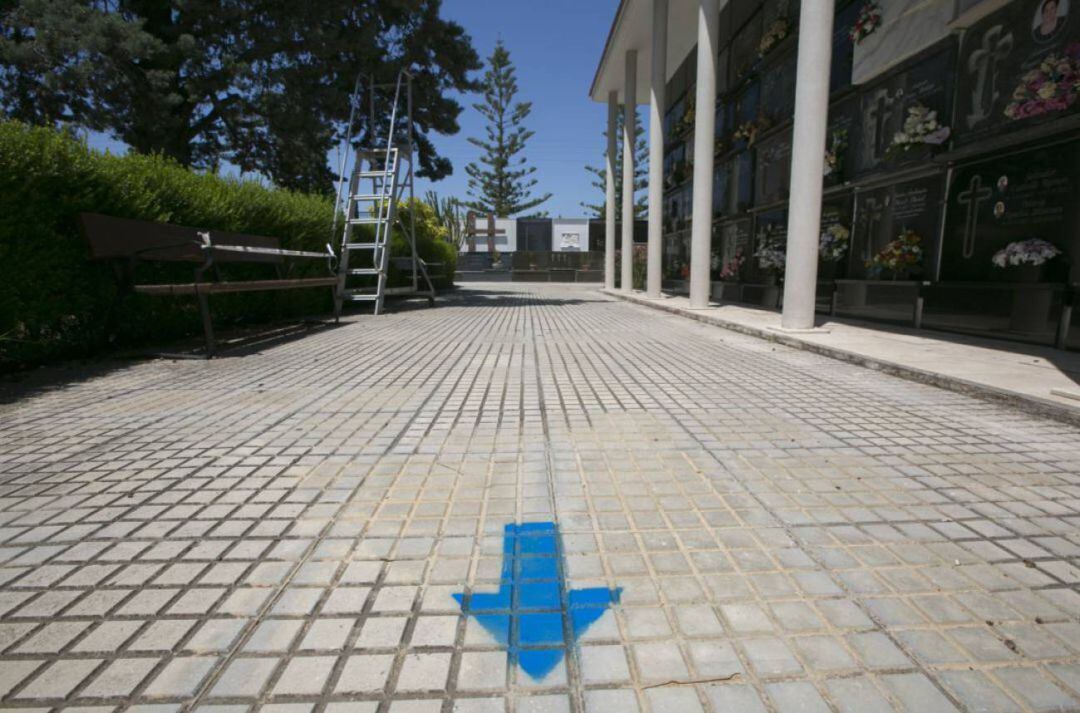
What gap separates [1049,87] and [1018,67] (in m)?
0.66

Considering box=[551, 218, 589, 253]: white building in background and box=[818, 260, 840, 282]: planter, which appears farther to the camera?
box=[551, 218, 589, 253]: white building in background

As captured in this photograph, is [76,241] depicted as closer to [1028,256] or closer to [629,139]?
[1028,256]

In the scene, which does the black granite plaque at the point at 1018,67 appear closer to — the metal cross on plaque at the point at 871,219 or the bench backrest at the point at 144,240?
the metal cross on plaque at the point at 871,219

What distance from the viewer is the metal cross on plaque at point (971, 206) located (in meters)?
6.64

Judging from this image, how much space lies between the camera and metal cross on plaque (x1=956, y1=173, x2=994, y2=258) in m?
6.64

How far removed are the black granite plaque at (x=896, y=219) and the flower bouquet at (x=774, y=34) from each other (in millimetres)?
4418

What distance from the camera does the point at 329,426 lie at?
3.62 m

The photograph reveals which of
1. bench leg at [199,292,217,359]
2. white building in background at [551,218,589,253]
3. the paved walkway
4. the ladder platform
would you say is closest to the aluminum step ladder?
the ladder platform

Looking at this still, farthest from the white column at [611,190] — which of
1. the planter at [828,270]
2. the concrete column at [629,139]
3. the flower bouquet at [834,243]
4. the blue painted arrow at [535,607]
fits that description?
the blue painted arrow at [535,607]

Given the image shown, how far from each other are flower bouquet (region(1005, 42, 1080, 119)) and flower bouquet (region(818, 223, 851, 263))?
3093 millimetres

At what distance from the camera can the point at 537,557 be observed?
2.01m

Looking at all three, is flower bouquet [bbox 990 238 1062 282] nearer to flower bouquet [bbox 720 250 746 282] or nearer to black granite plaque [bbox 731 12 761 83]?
flower bouquet [bbox 720 250 746 282]

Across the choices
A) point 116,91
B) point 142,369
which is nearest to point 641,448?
point 142,369

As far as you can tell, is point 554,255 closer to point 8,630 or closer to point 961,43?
point 961,43
